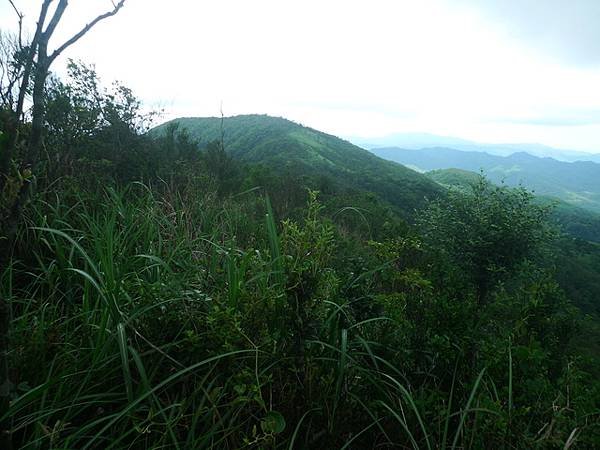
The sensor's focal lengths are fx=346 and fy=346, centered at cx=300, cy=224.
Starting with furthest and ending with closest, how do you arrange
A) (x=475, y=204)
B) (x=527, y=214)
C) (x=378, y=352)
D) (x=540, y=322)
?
(x=475, y=204), (x=527, y=214), (x=540, y=322), (x=378, y=352)

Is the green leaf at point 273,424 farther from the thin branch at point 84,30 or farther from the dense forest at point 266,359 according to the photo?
the thin branch at point 84,30

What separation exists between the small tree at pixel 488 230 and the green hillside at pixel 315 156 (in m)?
24.3

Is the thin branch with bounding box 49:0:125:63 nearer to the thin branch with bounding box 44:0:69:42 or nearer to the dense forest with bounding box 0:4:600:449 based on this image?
the thin branch with bounding box 44:0:69:42

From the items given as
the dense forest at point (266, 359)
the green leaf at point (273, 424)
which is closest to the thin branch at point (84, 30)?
the dense forest at point (266, 359)

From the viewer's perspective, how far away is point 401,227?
14.8 m

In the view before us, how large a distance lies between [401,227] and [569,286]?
3840 centimetres

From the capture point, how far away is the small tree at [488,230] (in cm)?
1959

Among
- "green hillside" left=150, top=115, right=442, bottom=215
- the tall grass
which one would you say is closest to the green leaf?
the tall grass

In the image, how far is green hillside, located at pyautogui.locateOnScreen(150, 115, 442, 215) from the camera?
56.7m

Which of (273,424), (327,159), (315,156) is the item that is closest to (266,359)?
(273,424)

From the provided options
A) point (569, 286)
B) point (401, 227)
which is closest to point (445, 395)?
point (401, 227)

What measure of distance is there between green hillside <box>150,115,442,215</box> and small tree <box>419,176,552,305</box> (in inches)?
957

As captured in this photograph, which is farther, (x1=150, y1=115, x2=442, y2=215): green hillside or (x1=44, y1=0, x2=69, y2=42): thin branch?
(x1=150, y1=115, x2=442, y2=215): green hillside

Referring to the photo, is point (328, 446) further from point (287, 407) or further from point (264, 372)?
point (264, 372)
